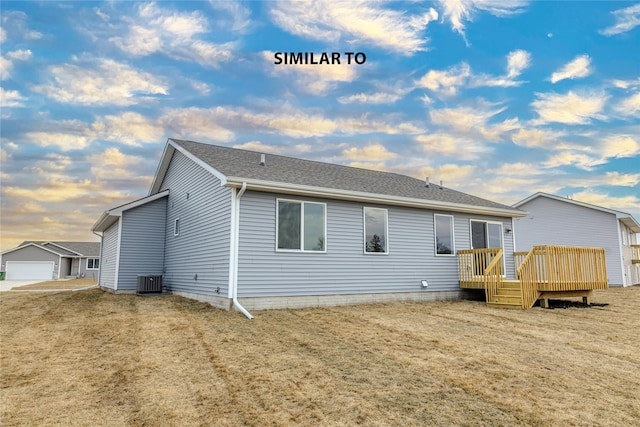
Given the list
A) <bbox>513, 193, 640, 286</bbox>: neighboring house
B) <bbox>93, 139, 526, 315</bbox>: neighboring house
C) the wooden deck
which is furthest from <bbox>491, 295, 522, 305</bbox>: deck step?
<bbox>513, 193, 640, 286</bbox>: neighboring house

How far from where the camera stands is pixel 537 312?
970 centimetres

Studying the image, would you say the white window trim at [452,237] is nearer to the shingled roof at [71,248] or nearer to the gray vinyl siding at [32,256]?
the gray vinyl siding at [32,256]

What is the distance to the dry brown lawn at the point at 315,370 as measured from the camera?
3.72m

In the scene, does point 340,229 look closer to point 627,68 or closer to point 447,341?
point 447,341

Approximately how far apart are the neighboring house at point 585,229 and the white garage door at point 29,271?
4273 centimetres

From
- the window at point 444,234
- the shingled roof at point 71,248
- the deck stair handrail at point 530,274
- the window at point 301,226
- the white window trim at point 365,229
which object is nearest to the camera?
the window at point 301,226

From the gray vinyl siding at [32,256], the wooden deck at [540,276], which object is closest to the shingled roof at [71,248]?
the gray vinyl siding at [32,256]

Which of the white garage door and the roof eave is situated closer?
the roof eave

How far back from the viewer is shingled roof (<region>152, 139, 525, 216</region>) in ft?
31.7

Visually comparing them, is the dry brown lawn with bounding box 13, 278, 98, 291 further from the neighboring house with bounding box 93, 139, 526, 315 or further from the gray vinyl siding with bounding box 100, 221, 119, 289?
the neighboring house with bounding box 93, 139, 526, 315

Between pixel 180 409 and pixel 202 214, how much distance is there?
7448mm

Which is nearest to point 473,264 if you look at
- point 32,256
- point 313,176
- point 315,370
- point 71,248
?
point 313,176

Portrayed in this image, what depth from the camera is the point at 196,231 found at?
11.0 m

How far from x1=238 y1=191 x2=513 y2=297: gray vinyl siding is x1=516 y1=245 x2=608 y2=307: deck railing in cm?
238
